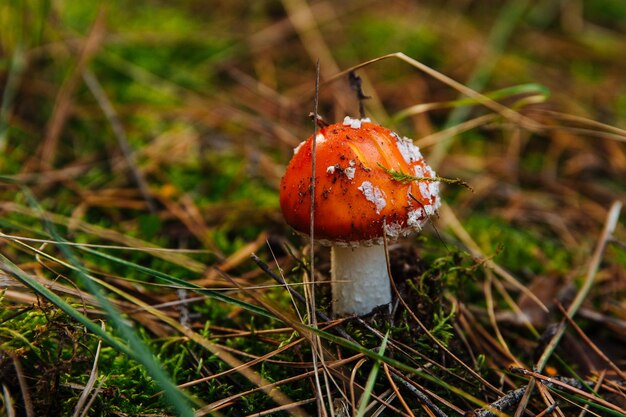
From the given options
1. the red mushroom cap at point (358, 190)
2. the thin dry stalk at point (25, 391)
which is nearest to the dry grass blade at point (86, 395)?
the thin dry stalk at point (25, 391)

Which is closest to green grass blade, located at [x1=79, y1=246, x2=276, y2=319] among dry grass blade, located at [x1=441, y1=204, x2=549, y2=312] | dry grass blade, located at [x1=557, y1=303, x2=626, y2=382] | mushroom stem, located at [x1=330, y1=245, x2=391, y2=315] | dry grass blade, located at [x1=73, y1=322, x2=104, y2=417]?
dry grass blade, located at [x1=73, y1=322, x2=104, y2=417]

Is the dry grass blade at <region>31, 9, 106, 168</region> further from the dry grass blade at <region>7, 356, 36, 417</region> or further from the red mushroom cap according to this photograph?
the red mushroom cap

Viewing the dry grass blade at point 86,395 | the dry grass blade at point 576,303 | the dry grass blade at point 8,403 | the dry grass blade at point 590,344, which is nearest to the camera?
the dry grass blade at point 8,403

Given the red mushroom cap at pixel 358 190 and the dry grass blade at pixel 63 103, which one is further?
the dry grass blade at pixel 63 103

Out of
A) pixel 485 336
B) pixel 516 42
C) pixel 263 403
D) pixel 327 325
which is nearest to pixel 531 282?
pixel 485 336

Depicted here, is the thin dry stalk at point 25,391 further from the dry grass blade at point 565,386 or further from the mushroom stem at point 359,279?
the dry grass blade at point 565,386
